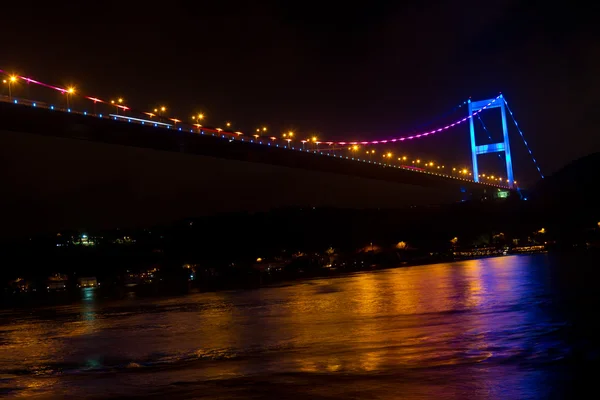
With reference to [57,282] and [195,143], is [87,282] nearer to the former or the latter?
[57,282]

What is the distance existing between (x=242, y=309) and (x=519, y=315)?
695 centimetres

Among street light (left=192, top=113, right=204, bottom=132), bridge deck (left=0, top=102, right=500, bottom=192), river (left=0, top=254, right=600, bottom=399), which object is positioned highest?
street light (left=192, top=113, right=204, bottom=132)

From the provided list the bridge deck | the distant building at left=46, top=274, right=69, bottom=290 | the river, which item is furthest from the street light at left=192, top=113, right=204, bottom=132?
the river

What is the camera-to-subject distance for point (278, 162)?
39.4 m

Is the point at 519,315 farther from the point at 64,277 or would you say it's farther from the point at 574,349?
the point at 64,277

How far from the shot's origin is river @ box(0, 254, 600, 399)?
18.8ft

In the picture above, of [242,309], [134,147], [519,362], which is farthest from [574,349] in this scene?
[134,147]

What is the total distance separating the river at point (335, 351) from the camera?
225 inches

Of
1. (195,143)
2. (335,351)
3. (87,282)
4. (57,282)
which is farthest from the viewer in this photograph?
(57,282)

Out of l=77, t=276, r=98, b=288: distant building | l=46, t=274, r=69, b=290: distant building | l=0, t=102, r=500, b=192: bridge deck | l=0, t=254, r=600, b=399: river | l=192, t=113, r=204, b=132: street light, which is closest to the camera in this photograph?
l=0, t=254, r=600, b=399: river

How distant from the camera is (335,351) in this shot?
7746 millimetres

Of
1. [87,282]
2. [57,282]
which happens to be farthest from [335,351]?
[57,282]

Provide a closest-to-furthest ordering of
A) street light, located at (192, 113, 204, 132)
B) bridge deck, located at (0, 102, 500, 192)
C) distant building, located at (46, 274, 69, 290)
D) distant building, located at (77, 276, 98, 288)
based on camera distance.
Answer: bridge deck, located at (0, 102, 500, 192) < street light, located at (192, 113, 204, 132) < distant building, located at (46, 274, 69, 290) < distant building, located at (77, 276, 98, 288)

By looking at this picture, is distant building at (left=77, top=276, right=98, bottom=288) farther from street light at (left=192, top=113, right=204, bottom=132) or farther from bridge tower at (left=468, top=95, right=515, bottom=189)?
bridge tower at (left=468, top=95, right=515, bottom=189)
